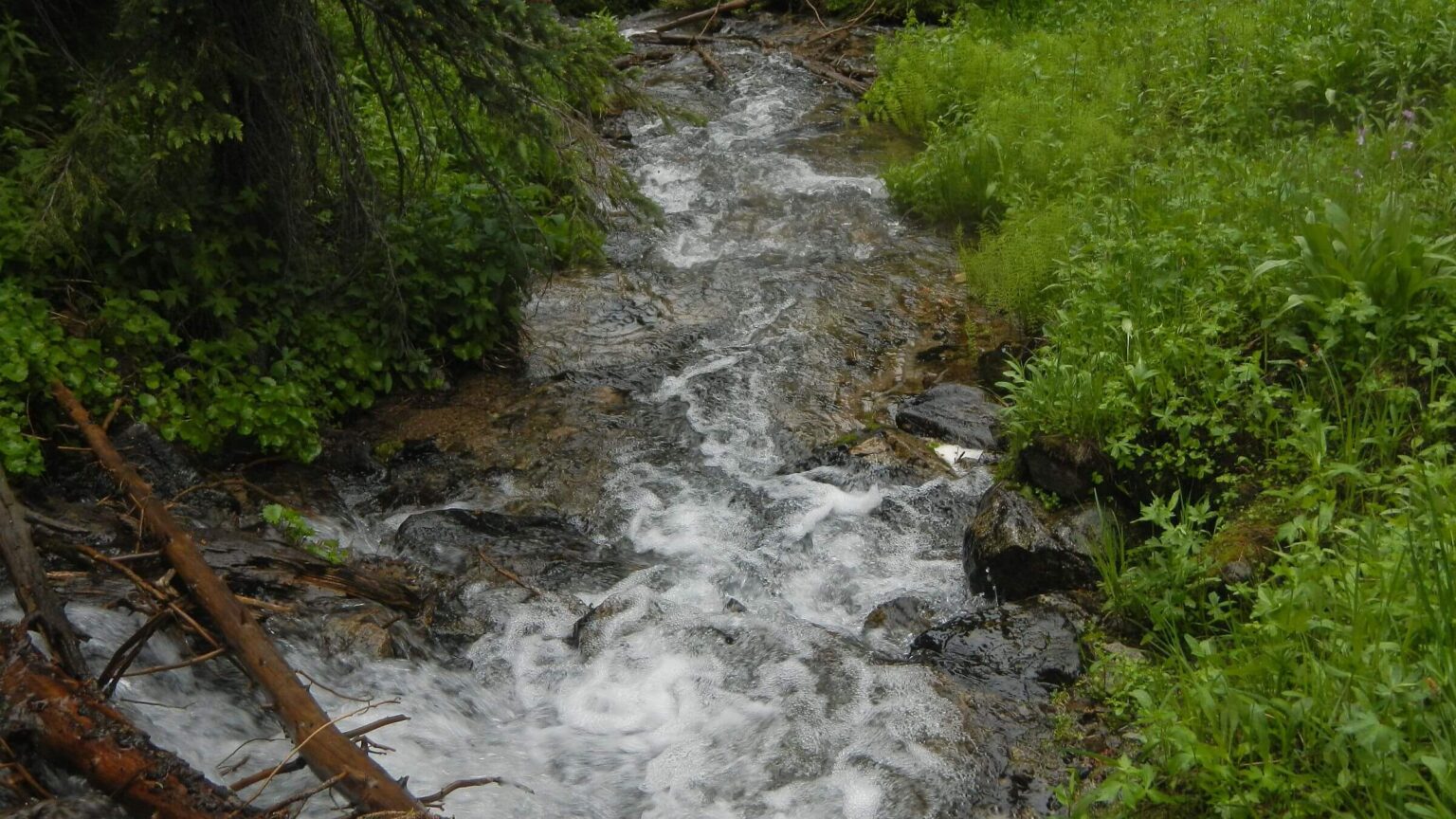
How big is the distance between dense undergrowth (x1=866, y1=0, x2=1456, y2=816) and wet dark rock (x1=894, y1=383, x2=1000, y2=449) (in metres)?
0.74

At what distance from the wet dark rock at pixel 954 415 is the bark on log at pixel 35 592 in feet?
16.7

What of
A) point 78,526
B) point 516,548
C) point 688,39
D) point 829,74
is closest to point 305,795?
point 78,526

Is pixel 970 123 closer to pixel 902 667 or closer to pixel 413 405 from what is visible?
pixel 413 405

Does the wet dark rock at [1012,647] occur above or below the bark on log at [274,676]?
below

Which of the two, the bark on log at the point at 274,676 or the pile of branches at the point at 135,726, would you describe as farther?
the bark on log at the point at 274,676

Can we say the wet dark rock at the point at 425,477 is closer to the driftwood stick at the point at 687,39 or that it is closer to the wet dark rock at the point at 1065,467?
the wet dark rock at the point at 1065,467

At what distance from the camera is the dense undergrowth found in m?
3.73

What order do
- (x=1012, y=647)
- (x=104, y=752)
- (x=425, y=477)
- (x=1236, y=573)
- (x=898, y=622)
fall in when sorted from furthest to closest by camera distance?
(x=425, y=477) < (x=898, y=622) < (x=1012, y=647) < (x=1236, y=573) < (x=104, y=752)

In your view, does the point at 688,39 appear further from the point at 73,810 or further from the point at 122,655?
the point at 73,810

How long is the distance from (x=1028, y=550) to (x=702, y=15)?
46.1 feet

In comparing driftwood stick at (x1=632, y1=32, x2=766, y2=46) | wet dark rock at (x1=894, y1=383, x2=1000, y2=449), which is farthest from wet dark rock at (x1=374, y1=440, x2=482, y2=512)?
driftwood stick at (x1=632, y1=32, x2=766, y2=46)

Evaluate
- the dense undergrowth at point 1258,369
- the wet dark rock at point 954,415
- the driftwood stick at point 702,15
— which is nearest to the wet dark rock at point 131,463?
the wet dark rock at point 954,415

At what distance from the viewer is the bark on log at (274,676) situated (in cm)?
393

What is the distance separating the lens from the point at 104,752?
146 inches
